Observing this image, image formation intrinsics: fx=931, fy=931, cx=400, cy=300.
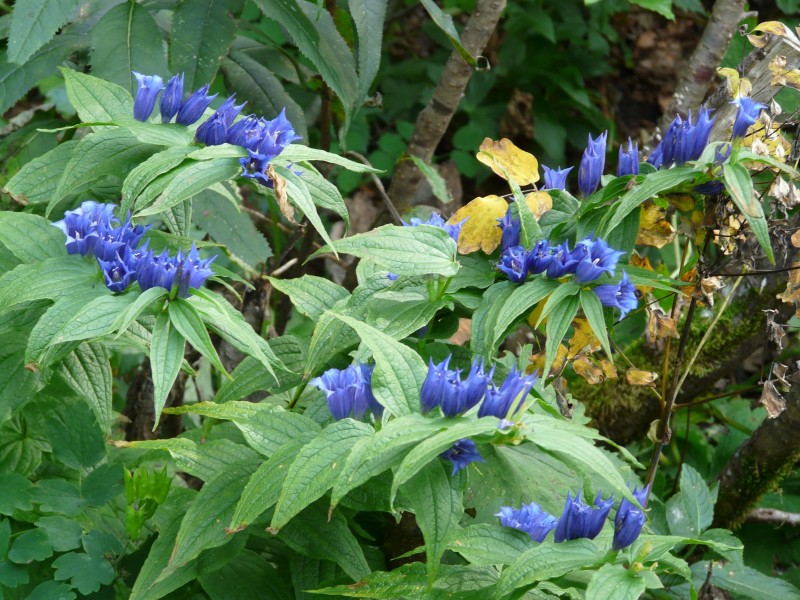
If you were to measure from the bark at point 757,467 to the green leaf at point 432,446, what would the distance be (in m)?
1.39

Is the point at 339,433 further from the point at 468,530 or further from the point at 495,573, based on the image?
the point at 495,573

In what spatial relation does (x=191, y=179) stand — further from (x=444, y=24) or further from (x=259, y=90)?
(x=259, y=90)

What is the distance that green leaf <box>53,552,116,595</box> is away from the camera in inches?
60.7

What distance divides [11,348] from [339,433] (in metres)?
0.63

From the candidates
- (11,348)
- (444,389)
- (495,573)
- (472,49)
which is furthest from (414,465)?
(472,49)

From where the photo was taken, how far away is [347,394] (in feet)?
4.15

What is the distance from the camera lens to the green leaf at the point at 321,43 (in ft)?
7.00

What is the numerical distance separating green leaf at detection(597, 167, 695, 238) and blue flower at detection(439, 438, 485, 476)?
0.37m

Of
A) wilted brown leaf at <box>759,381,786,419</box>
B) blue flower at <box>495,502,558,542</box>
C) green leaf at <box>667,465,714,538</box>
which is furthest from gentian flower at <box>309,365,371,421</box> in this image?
green leaf at <box>667,465,714,538</box>

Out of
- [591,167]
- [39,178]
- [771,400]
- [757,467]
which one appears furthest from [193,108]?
[757,467]

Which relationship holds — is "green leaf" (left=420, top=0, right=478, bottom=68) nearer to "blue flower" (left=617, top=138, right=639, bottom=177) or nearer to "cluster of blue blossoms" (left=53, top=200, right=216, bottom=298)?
"blue flower" (left=617, top=138, right=639, bottom=177)

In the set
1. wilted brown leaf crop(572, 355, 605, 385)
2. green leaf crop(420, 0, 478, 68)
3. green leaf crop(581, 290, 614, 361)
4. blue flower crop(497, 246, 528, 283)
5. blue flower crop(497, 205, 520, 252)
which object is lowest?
wilted brown leaf crop(572, 355, 605, 385)

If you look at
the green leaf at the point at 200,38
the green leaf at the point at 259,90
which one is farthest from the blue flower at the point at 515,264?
the green leaf at the point at 259,90

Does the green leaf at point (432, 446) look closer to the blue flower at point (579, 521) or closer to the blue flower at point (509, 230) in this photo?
the blue flower at point (579, 521)
